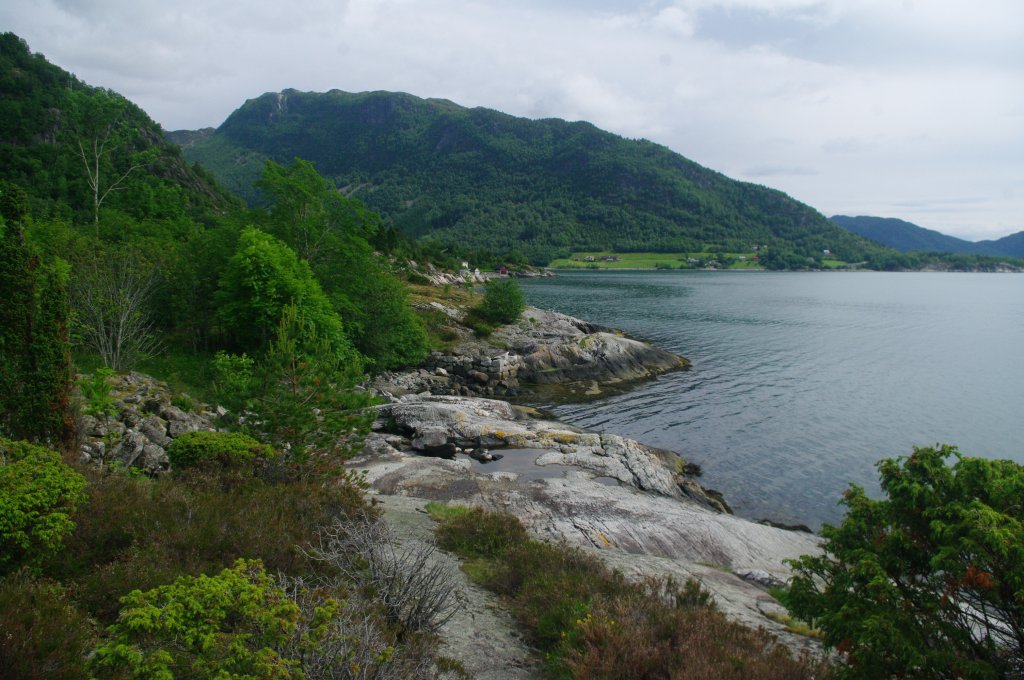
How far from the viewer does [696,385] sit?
138 ft

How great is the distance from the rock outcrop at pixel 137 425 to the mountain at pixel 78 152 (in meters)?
17.7

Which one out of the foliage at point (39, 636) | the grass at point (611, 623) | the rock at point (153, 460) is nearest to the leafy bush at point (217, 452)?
the rock at point (153, 460)

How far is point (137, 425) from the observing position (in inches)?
573

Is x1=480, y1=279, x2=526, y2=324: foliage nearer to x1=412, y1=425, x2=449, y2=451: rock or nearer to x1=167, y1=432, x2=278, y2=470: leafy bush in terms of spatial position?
x1=412, y1=425, x2=449, y2=451: rock

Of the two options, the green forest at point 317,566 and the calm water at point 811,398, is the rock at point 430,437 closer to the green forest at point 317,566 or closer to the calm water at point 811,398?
the green forest at point 317,566

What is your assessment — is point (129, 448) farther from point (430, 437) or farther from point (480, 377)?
point (480, 377)

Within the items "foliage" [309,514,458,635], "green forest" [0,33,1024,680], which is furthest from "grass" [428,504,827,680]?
"foliage" [309,514,458,635]

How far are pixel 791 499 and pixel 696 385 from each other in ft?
62.7

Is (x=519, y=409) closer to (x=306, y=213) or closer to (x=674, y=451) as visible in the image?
(x=674, y=451)

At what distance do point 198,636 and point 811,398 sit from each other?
42062 millimetres

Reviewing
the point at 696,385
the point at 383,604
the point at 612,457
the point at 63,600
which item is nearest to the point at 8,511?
the point at 63,600

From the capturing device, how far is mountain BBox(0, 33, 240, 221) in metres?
38.1

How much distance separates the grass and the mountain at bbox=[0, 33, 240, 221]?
30.9m

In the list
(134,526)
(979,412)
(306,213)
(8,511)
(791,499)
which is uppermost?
(306,213)
